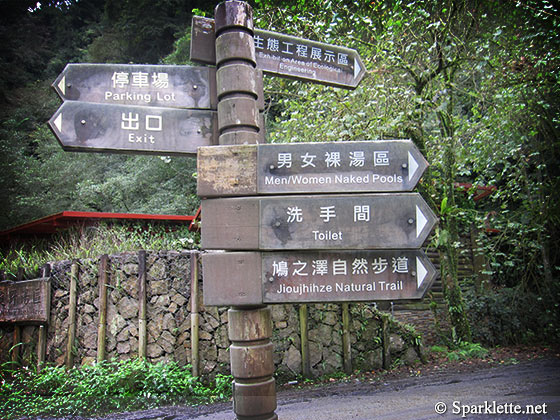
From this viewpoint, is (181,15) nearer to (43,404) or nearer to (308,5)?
(308,5)

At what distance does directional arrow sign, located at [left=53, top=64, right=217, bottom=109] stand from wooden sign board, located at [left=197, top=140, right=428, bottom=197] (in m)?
0.64

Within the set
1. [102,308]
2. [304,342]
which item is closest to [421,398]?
[304,342]

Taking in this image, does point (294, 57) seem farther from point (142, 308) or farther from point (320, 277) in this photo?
point (142, 308)

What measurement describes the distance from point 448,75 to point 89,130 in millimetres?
8477

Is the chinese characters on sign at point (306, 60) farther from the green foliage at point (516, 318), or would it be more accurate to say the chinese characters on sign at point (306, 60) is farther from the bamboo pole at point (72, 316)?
the green foliage at point (516, 318)

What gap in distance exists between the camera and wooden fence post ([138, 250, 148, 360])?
682cm

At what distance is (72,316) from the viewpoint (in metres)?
7.15

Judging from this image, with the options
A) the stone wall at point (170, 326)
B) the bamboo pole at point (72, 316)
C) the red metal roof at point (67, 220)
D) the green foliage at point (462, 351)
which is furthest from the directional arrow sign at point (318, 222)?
the red metal roof at point (67, 220)

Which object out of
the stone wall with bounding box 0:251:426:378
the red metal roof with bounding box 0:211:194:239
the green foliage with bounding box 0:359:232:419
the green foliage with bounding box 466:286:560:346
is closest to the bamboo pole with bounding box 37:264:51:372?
the stone wall with bounding box 0:251:426:378

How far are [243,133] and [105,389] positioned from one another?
5322mm

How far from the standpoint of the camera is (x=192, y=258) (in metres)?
7.00

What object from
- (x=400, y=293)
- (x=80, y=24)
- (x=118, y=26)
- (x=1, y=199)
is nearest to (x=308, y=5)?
(x=400, y=293)

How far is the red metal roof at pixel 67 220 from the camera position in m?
11.9

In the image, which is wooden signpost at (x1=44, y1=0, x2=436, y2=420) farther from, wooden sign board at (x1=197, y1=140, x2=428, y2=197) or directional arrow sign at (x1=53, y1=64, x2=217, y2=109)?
directional arrow sign at (x1=53, y1=64, x2=217, y2=109)
